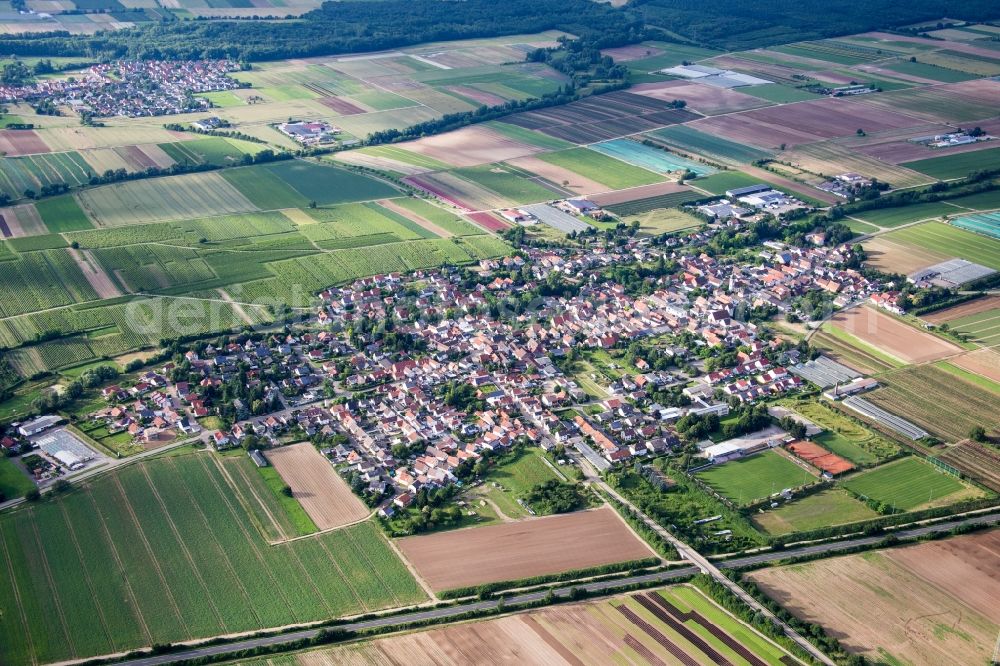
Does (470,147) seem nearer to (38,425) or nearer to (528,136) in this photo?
(528,136)

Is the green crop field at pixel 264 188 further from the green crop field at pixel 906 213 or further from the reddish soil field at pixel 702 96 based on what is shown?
the reddish soil field at pixel 702 96

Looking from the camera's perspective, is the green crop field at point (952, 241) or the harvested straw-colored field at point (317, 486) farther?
the green crop field at point (952, 241)

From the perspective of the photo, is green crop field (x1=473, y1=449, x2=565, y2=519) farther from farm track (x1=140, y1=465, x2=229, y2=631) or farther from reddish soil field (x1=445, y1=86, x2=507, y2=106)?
reddish soil field (x1=445, y1=86, x2=507, y2=106)

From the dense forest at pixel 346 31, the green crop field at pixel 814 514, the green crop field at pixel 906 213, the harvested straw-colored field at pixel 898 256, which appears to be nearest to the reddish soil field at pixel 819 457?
the green crop field at pixel 814 514

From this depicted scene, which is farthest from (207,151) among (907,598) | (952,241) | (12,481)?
(907,598)

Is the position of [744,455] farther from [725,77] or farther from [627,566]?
[725,77]

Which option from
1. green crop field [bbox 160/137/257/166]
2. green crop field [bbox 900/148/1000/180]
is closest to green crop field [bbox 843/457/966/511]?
green crop field [bbox 900/148/1000/180]
